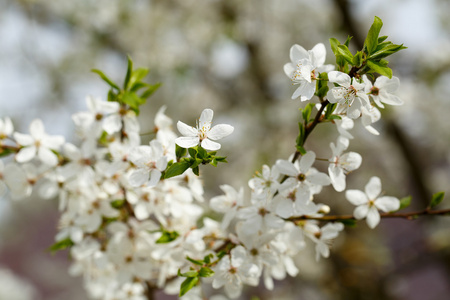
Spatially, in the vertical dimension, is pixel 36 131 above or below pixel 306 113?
below

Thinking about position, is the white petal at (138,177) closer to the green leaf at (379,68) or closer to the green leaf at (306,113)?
the green leaf at (306,113)

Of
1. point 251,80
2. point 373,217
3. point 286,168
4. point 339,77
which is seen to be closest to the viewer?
point 339,77

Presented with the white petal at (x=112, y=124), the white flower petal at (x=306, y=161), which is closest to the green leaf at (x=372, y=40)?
the white flower petal at (x=306, y=161)

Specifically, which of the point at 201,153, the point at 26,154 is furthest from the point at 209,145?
the point at 26,154

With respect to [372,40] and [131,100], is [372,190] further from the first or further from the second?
[131,100]

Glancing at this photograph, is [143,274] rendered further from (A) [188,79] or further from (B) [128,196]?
(A) [188,79]

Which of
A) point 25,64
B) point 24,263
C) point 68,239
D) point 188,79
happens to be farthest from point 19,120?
point 24,263

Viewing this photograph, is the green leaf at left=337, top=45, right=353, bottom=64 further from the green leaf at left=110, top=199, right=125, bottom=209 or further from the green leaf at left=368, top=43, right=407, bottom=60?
the green leaf at left=110, top=199, right=125, bottom=209

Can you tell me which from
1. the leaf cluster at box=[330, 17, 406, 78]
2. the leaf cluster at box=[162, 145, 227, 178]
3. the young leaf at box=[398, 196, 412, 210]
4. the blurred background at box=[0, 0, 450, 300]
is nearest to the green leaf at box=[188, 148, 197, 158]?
the leaf cluster at box=[162, 145, 227, 178]

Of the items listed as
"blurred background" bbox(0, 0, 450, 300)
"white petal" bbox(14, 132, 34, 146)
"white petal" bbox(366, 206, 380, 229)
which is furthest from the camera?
"blurred background" bbox(0, 0, 450, 300)
